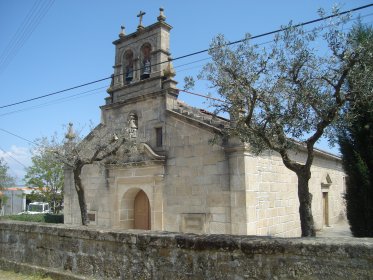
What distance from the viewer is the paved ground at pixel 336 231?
1412cm

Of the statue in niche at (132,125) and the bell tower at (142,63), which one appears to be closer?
the statue in niche at (132,125)

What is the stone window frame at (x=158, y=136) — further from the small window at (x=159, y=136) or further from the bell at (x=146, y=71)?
the bell at (x=146, y=71)

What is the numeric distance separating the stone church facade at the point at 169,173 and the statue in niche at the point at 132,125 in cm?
6

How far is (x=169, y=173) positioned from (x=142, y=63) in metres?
4.63

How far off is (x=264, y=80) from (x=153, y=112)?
6.99 metres

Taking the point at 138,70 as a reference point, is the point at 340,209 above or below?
below

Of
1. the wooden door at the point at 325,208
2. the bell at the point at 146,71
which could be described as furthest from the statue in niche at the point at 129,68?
the wooden door at the point at 325,208

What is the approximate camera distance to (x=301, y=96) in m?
5.21

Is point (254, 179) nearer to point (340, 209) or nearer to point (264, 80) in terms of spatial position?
point (264, 80)

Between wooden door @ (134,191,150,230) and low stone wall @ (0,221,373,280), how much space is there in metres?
6.00

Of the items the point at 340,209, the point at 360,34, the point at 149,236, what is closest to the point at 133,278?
the point at 149,236

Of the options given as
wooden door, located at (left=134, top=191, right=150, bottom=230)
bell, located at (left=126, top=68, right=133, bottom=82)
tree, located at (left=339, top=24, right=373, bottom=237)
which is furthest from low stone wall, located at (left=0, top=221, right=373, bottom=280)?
bell, located at (left=126, top=68, right=133, bottom=82)

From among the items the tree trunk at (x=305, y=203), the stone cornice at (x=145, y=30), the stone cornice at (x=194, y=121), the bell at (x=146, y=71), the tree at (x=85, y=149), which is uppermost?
the stone cornice at (x=145, y=30)

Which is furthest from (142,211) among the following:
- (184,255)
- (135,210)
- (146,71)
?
(184,255)
